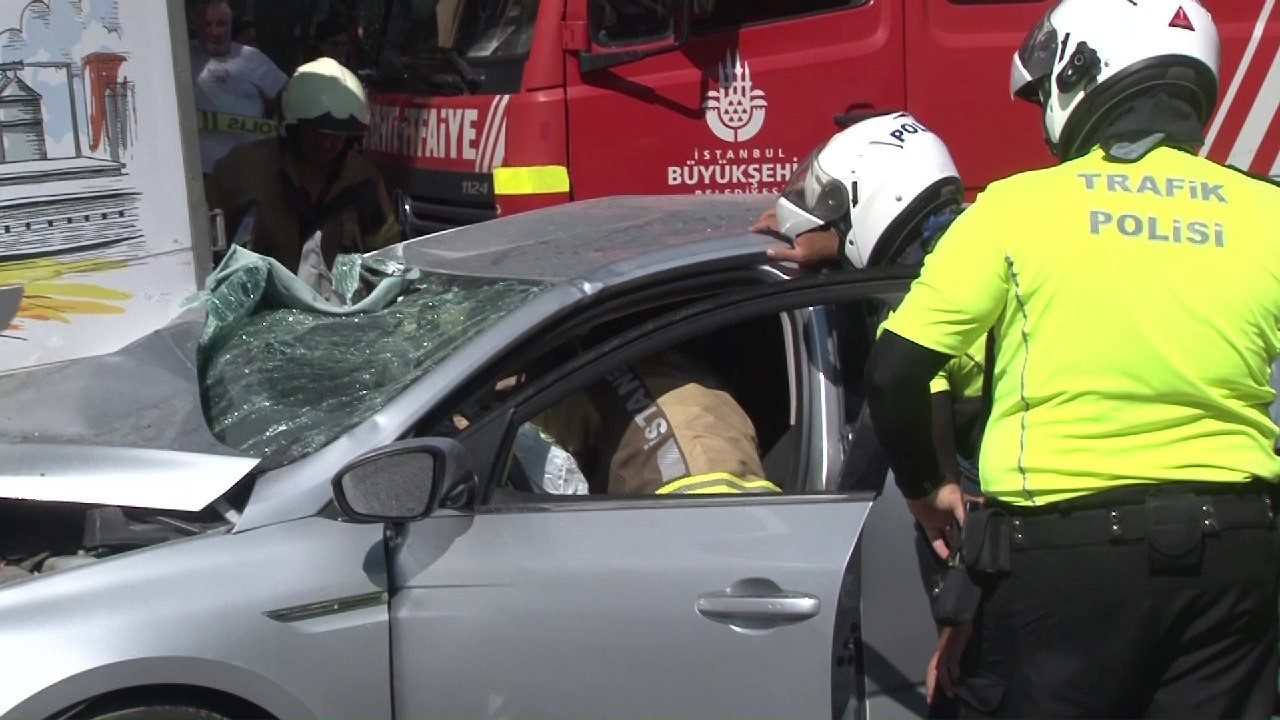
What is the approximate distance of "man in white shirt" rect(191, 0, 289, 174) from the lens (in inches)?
302

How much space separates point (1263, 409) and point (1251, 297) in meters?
0.23

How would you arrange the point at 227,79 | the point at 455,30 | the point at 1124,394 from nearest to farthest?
the point at 1124,394, the point at 455,30, the point at 227,79

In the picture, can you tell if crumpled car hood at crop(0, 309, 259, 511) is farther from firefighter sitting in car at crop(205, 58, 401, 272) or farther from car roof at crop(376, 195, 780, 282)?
firefighter sitting in car at crop(205, 58, 401, 272)

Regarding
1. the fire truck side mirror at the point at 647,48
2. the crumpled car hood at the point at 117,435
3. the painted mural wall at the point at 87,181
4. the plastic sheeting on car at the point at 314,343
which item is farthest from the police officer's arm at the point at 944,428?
the fire truck side mirror at the point at 647,48

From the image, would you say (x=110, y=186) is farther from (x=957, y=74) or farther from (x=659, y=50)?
(x=957, y=74)

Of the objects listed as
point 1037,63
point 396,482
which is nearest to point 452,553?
point 396,482

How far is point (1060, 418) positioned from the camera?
2035 mm

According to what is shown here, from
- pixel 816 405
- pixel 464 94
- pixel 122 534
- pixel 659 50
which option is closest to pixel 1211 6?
pixel 659 50

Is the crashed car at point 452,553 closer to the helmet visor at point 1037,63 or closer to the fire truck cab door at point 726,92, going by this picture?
the helmet visor at point 1037,63

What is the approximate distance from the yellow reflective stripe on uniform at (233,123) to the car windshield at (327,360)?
Result: 4.80 m

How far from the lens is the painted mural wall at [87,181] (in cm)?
321

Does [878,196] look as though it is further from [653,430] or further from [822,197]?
[653,430]

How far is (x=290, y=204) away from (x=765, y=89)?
1761mm

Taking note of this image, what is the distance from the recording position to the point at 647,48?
16.5 ft
